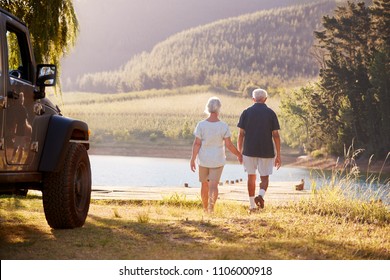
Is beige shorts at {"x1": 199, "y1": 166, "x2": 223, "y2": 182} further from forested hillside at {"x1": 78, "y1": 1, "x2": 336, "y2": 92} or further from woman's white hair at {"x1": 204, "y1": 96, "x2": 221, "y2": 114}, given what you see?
forested hillside at {"x1": 78, "y1": 1, "x2": 336, "y2": 92}

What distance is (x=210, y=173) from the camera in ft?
32.7

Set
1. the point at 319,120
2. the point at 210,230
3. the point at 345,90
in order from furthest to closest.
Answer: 1. the point at 319,120
2. the point at 345,90
3. the point at 210,230

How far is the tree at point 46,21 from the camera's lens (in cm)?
1192

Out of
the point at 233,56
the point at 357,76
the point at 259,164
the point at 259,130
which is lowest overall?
the point at 259,164

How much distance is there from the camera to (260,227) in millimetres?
7715

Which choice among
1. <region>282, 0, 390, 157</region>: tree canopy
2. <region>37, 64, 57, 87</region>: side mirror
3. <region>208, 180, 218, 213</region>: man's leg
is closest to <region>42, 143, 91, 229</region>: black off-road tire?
<region>37, 64, 57, 87</region>: side mirror

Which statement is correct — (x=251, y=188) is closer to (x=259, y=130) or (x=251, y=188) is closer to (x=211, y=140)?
(x=259, y=130)

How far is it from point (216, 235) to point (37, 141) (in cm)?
194

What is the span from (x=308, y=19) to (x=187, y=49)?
29151 mm

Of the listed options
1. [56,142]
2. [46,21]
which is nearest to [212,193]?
[56,142]

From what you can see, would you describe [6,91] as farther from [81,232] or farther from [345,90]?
[345,90]

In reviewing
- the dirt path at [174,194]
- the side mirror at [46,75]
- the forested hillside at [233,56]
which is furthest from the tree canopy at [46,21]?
the forested hillside at [233,56]

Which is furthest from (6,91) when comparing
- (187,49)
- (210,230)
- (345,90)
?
(187,49)

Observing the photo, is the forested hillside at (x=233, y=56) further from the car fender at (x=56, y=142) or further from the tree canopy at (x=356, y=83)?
the car fender at (x=56, y=142)
